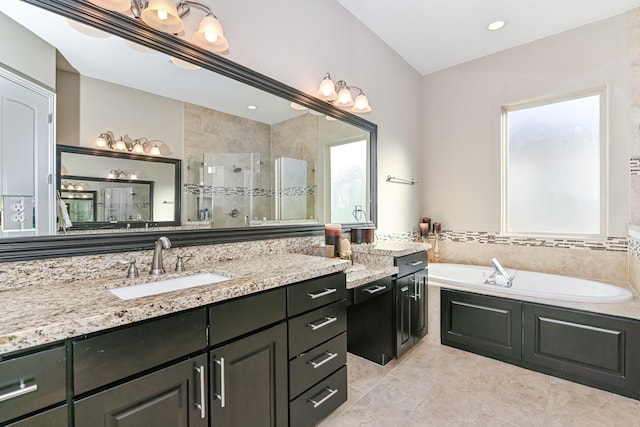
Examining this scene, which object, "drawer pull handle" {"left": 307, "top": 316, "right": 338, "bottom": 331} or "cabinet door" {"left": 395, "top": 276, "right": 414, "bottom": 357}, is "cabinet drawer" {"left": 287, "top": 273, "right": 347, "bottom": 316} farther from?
"cabinet door" {"left": 395, "top": 276, "right": 414, "bottom": 357}

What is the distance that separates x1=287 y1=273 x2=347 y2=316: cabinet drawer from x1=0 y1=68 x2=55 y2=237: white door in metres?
1.03

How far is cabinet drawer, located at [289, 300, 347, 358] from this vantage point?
4.71 feet

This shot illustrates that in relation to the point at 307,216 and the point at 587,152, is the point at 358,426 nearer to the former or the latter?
the point at 307,216

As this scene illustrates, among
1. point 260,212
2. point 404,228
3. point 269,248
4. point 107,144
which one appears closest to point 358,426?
point 269,248

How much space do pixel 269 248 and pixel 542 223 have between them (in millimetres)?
2989

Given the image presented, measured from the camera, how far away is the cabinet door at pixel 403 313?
2279 mm

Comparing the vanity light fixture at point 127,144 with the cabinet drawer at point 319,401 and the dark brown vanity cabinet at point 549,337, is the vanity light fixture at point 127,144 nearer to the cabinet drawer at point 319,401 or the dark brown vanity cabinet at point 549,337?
the cabinet drawer at point 319,401

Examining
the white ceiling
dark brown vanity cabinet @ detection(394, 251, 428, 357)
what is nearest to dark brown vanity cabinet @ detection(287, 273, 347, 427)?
dark brown vanity cabinet @ detection(394, 251, 428, 357)

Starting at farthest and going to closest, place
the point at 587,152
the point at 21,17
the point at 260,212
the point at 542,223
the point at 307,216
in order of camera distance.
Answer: the point at 542,223
the point at 587,152
the point at 307,216
the point at 260,212
the point at 21,17

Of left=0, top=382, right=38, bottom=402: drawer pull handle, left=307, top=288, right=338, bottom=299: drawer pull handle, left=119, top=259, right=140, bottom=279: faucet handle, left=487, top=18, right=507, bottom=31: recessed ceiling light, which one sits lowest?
left=0, top=382, right=38, bottom=402: drawer pull handle

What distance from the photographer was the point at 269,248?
2.06 m

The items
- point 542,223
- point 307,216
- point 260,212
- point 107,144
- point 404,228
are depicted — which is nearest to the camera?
point 107,144

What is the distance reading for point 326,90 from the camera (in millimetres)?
2357

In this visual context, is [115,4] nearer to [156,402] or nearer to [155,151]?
[155,151]
